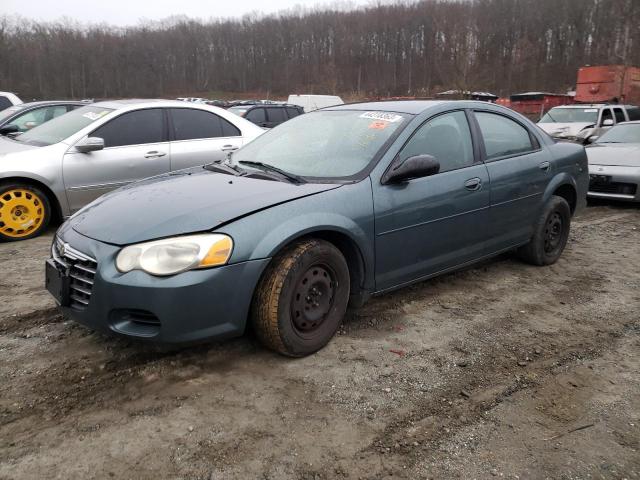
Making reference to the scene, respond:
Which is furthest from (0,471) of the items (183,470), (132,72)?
(132,72)

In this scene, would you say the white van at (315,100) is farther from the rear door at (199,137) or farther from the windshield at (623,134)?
the rear door at (199,137)

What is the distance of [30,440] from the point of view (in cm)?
231

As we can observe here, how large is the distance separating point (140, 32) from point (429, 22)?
5309cm

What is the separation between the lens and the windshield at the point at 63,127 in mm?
5918

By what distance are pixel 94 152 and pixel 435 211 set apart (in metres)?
4.05

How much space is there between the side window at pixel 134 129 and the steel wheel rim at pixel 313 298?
390 cm

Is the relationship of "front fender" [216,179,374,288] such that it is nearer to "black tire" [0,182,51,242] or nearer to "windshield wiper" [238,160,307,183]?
"windshield wiper" [238,160,307,183]

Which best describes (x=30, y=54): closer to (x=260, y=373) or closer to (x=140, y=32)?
(x=140, y=32)

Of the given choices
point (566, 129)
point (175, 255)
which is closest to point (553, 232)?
point (175, 255)

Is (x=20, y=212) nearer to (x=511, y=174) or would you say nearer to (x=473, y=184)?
(x=473, y=184)

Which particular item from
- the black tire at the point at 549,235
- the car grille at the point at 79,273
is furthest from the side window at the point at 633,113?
the car grille at the point at 79,273

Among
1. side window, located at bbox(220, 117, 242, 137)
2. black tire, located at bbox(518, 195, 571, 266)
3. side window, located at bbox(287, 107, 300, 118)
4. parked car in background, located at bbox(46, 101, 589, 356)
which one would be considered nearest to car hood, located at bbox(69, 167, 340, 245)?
parked car in background, located at bbox(46, 101, 589, 356)

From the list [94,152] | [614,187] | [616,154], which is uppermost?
[94,152]

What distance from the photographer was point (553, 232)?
497 cm
